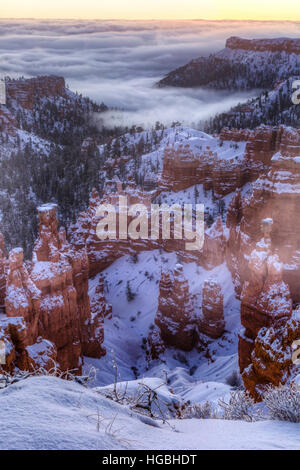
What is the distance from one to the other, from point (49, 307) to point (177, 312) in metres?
10.5

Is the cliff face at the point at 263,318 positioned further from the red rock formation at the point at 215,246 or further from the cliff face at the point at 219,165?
the cliff face at the point at 219,165

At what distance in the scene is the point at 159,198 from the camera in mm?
48719

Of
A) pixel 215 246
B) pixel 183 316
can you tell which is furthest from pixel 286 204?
pixel 183 316

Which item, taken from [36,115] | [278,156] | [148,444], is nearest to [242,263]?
[278,156]

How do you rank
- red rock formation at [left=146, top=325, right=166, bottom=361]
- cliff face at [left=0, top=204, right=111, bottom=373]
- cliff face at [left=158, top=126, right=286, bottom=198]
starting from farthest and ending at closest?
cliff face at [left=158, top=126, right=286, bottom=198] < red rock formation at [left=146, top=325, right=166, bottom=361] < cliff face at [left=0, top=204, right=111, bottom=373]

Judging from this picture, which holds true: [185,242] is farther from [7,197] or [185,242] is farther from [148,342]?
[7,197]

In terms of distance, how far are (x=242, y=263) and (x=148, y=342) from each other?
9004mm

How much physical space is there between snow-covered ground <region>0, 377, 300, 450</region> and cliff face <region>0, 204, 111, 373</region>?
23.6ft

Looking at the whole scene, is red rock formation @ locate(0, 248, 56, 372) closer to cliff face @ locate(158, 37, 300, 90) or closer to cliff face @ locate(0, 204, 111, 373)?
cliff face @ locate(0, 204, 111, 373)

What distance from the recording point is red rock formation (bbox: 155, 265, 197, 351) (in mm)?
24375

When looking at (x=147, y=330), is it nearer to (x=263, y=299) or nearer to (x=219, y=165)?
(x=263, y=299)

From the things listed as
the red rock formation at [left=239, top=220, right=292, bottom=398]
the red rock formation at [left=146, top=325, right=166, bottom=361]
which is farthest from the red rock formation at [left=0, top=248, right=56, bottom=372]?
the red rock formation at [left=146, top=325, right=166, bottom=361]

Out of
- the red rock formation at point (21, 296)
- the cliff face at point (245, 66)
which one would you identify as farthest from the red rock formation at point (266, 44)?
the red rock formation at point (21, 296)

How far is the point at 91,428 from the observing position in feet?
9.23
